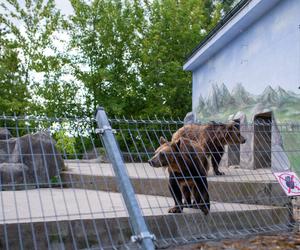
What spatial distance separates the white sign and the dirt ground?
1.47 ft

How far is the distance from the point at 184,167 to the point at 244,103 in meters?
6.51

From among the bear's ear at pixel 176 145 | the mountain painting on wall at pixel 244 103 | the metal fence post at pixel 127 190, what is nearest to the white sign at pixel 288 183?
the bear's ear at pixel 176 145

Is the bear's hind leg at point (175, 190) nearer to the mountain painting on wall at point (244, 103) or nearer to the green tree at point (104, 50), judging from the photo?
the mountain painting on wall at point (244, 103)

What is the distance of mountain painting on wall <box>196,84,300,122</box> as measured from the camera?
27.8 ft

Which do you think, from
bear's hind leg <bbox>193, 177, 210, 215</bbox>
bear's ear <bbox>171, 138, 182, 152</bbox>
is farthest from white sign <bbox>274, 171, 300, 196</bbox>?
bear's ear <bbox>171, 138, 182, 152</bbox>

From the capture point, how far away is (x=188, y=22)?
62.7 ft

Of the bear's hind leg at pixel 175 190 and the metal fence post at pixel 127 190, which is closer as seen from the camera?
the metal fence post at pixel 127 190

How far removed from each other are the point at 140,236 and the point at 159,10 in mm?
17565

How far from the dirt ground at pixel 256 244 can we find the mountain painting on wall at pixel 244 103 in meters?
4.61

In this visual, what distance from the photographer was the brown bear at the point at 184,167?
14.6 feet

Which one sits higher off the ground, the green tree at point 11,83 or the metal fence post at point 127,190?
the green tree at point 11,83

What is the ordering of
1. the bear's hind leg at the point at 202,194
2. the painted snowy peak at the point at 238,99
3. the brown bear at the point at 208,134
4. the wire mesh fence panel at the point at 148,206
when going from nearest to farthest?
1. the wire mesh fence panel at the point at 148,206
2. the bear's hind leg at the point at 202,194
3. the brown bear at the point at 208,134
4. the painted snowy peak at the point at 238,99

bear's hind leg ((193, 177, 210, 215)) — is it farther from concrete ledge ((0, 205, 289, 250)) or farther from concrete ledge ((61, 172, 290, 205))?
concrete ledge ((61, 172, 290, 205))

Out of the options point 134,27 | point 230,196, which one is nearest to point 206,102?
point 134,27
